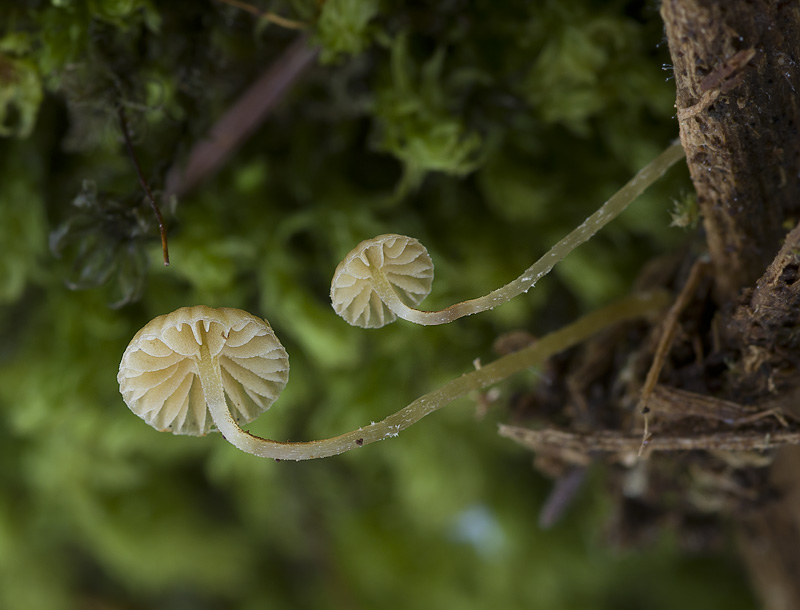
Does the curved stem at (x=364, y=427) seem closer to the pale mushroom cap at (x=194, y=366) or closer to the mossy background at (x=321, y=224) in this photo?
the pale mushroom cap at (x=194, y=366)

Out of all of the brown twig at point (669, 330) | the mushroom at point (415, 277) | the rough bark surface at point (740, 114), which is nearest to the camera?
the rough bark surface at point (740, 114)

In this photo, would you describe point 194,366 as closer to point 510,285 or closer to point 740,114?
point 510,285

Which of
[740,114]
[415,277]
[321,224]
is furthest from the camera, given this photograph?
[321,224]

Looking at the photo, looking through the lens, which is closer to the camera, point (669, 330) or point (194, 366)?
point (194, 366)

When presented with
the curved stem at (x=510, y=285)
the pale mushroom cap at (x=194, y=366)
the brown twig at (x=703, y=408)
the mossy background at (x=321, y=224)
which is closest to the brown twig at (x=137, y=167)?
the mossy background at (x=321, y=224)

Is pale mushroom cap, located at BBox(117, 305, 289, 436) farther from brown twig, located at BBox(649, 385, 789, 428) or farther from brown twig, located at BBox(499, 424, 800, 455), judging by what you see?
brown twig, located at BBox(649, 385, 789, 428)

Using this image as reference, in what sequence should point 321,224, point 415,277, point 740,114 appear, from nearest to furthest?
point 740,114
point 415,277
point 321,224

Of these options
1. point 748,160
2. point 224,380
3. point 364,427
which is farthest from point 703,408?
point 224,380

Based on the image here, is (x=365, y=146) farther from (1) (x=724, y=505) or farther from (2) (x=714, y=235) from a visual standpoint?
(1) (x=724, y=505)
